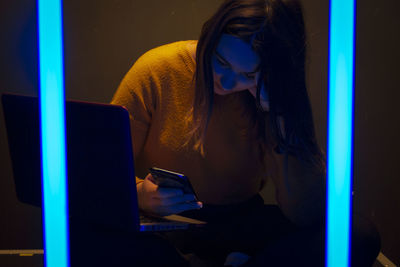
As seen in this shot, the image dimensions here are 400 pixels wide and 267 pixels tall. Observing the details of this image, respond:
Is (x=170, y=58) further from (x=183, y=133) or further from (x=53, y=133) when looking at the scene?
(x=53, y=133)

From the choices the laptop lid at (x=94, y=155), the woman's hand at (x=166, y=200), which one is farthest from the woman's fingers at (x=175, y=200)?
the laptop lid at (x=94, y=155)

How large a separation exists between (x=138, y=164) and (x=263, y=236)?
452 millimetres

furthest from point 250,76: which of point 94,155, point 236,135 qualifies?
point 94,155

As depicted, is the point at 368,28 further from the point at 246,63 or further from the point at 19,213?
the point at 19,213

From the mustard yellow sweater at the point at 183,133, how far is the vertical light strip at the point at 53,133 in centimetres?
57

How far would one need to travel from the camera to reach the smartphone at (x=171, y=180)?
2.61ft

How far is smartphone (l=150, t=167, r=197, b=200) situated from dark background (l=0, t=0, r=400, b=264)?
691mm

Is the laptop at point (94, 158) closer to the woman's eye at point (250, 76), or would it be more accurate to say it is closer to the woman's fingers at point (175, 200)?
the woman's fingers at point (175, 200)

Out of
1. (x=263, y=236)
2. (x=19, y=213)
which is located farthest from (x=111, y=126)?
(x=19, y=213)

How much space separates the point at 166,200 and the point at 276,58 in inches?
17.7

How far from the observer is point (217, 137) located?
1.16 meters

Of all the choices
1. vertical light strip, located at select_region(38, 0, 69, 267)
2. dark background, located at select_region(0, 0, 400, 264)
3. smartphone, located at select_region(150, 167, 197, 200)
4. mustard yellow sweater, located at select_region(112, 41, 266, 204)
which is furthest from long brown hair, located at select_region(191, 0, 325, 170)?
vertical light strip, located at select_region(38, 0, 69, 267)

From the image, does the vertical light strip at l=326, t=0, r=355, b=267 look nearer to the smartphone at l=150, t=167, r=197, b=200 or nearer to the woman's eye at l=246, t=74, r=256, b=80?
the smartphone at l=150, t=167, r=197, b=200

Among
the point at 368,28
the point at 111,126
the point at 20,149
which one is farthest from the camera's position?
the point at 368,28
